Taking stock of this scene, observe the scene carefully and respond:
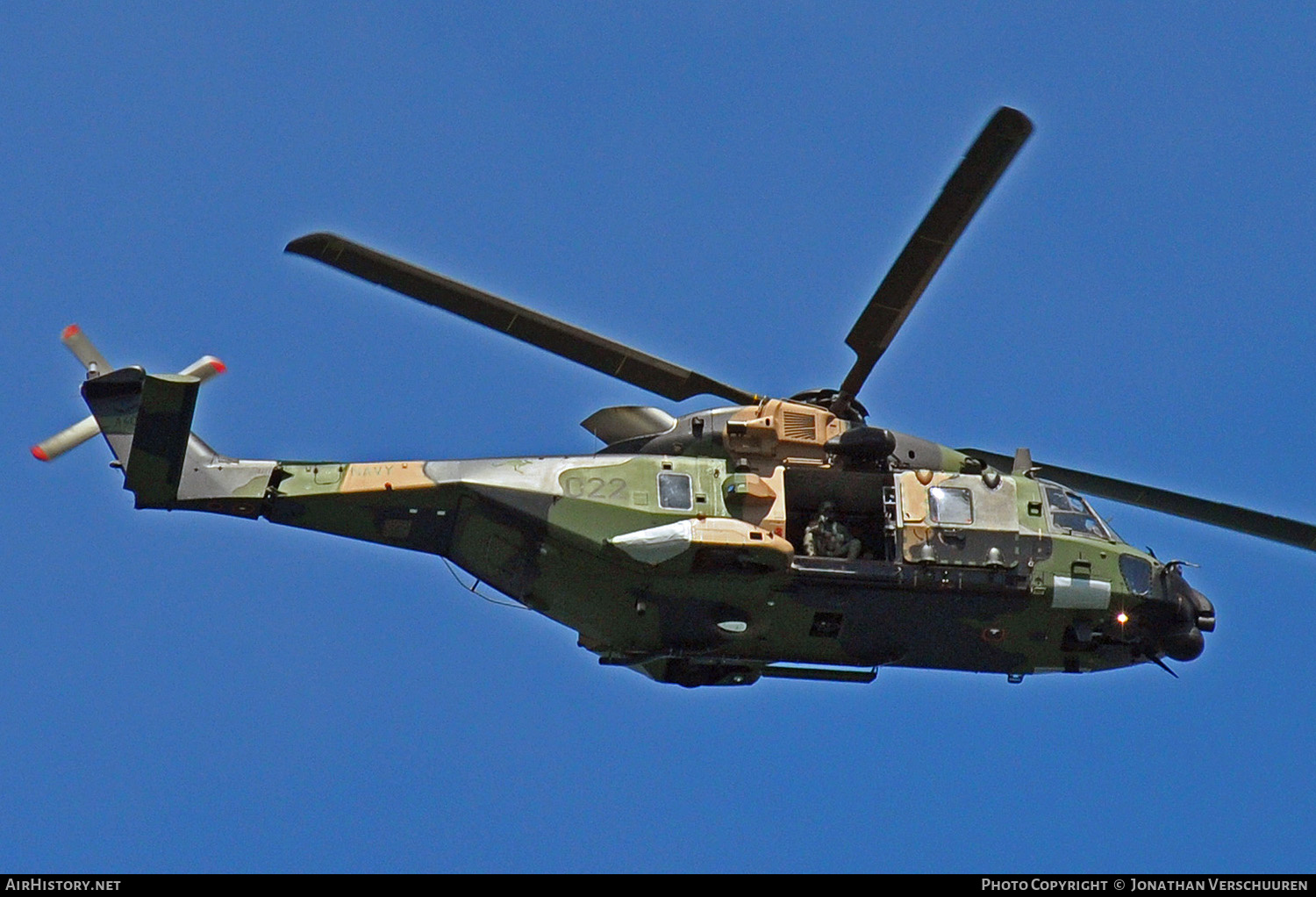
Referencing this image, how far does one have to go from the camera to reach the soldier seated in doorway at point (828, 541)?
Answer: 22.2 m

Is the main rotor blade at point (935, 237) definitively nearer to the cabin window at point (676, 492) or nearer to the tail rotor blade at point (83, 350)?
the cabin window at point (676, 492)

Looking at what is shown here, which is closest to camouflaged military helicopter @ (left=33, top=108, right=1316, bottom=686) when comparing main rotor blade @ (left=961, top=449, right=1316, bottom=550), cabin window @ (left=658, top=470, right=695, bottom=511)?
cabin window @ (left=658, top=470, right=695, bottom=511)

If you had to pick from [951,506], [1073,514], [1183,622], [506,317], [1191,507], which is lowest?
[1183,622]

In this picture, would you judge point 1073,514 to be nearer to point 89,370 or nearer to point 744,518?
point 744,518

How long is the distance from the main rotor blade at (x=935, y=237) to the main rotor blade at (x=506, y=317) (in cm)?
167

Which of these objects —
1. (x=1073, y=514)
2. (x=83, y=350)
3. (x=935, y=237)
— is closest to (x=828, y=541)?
(x=1073, y=514)

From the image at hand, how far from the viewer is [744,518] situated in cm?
2206

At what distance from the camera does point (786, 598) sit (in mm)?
21906

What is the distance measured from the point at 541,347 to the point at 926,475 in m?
5.07

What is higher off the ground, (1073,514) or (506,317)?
(506,317)

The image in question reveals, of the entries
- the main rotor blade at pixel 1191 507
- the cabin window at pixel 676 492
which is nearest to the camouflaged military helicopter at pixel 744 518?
the cabin window at pixel 676 492

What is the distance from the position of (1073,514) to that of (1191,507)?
10.4 ft
